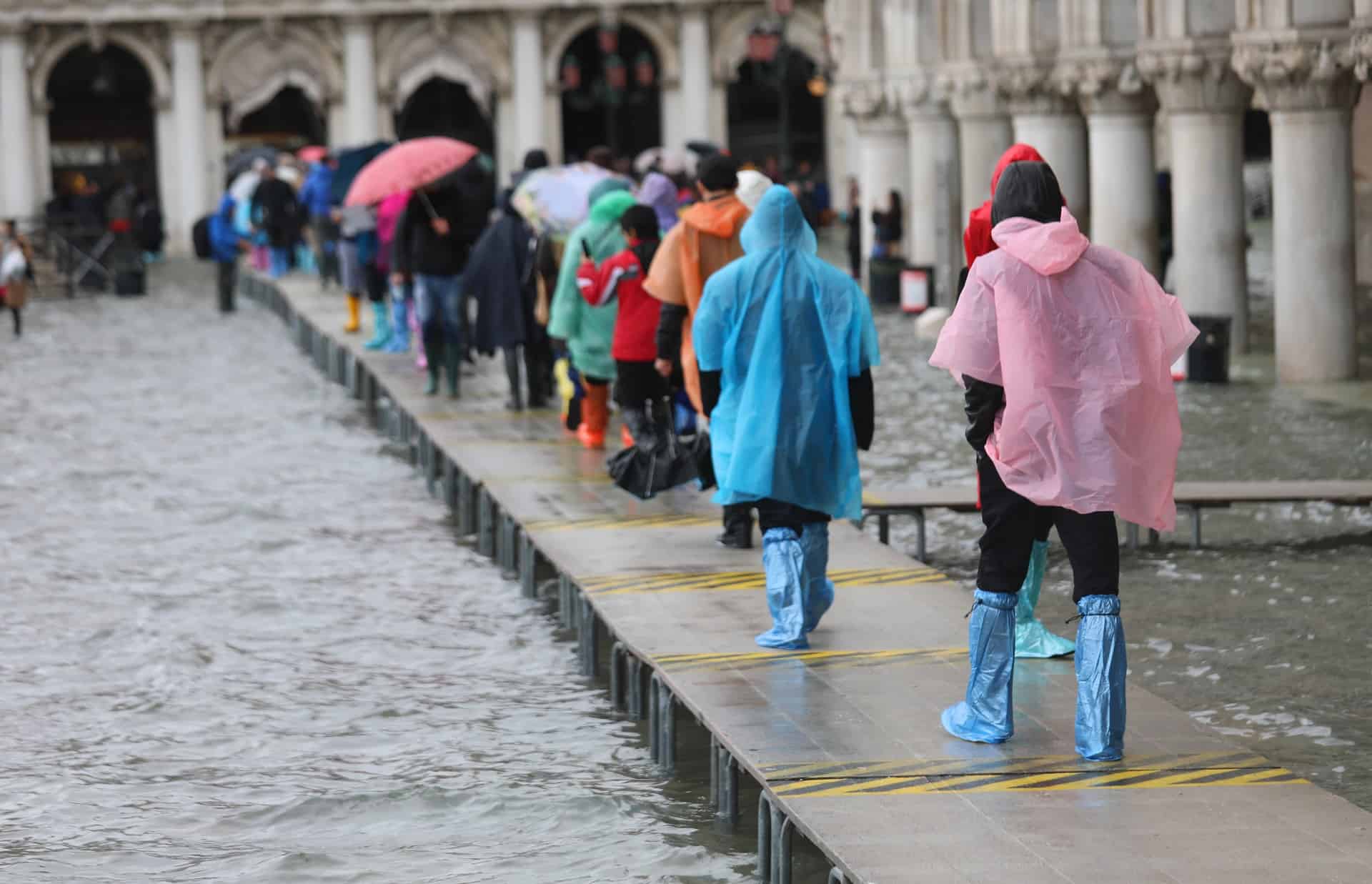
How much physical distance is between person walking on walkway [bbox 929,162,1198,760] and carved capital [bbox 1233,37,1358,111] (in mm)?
10867

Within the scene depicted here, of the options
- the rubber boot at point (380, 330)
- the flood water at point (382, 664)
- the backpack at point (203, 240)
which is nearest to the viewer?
the flood water at point (382, 664)

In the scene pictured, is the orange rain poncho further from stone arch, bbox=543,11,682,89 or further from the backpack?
stone arch, bbox=543,11,682,89

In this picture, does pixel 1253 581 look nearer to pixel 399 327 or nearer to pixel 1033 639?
pixel 1033 639

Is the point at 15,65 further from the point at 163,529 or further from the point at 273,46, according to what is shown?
the point at 163,529

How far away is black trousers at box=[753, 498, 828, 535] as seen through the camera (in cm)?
871

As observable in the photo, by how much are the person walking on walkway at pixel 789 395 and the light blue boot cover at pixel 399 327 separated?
12169mm

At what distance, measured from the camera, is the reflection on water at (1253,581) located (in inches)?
329

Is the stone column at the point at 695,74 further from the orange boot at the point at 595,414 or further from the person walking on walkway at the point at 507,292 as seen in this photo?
the orange boot at the point at 595,414

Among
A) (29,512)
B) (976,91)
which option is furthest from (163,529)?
(976,91)

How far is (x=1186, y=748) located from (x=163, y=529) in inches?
317

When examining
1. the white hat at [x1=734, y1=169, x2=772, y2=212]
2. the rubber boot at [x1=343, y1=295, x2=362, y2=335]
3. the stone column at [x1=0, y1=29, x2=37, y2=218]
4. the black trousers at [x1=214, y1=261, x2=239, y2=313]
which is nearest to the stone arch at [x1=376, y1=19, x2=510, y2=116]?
the stone column at [x1=0, y1=29, x2=37, y2=218]

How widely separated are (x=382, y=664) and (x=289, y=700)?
69 centimetres

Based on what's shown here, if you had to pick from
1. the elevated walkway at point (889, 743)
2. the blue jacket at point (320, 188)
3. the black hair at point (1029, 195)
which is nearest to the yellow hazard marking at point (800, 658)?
the elevated walkway at point (889, 743)

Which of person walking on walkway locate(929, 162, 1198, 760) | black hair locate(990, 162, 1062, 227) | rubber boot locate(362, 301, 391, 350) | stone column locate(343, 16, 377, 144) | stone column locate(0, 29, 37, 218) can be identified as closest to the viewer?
person walking on walkway locate(929, 162, 1198, 760)
